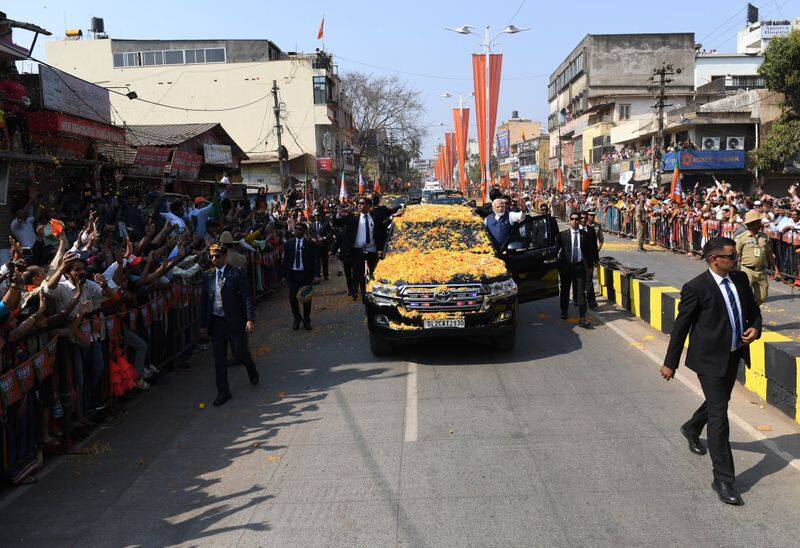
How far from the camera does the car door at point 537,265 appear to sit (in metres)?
11.4

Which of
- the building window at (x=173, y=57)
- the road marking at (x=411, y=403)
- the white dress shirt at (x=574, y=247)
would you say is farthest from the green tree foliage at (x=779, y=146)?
the building window at (x=173, y=57)

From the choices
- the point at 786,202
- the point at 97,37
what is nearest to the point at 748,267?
the point at 786,202

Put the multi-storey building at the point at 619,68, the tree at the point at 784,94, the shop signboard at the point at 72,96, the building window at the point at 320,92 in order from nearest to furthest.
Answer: the shop signboard at the point at 72,96 → the tree at the point at 784,94 → the building window at the point at 320,92 → the multi-storey building at the point at 619,68

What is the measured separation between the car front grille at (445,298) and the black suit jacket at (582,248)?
3.37 meters

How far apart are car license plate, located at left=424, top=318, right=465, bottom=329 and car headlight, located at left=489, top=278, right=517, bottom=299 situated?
543mm

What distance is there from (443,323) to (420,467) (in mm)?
3371

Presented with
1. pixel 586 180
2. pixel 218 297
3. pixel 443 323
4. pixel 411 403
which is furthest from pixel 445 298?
pixel 586 180

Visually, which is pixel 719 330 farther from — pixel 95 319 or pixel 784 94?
pixel 784 94

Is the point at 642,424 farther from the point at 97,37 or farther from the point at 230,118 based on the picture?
the point at 97,37

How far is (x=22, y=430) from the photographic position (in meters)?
5.94

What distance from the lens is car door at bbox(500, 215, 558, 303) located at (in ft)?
37.4

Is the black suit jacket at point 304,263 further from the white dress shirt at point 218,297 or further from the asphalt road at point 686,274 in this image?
the asphalt road at point 686,274

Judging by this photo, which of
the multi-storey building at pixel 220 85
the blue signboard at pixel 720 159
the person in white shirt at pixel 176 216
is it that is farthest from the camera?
the multi-storey building at pixel 220 85

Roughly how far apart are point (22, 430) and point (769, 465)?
6.24 metres
